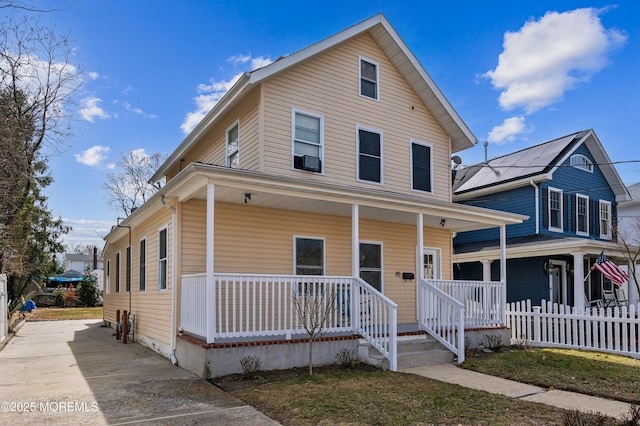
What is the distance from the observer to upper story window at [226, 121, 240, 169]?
1122 cm

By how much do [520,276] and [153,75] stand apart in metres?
14.2

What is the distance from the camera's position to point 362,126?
1191cm

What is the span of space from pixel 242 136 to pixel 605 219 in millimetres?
16409

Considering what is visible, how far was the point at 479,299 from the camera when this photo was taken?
1128 cm

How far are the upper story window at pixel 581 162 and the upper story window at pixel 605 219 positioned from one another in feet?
5.51

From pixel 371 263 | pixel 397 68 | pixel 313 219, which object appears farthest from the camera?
pixel 397 68

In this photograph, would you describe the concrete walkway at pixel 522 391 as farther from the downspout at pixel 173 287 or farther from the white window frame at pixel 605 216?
the white window frame at pixel 605 216

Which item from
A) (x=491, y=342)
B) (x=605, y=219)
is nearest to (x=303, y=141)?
(x=491, y=342)

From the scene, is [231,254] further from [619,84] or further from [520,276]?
[619,84]

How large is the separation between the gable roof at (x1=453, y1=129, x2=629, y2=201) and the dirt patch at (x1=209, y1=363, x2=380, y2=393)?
457 inches

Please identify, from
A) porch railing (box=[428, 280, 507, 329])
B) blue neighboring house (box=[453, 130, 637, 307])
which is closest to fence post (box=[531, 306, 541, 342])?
porch railing (box=[428, 280, 507, 329])

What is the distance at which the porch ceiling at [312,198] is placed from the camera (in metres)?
7.98

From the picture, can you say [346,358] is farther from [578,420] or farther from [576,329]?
[576,329]

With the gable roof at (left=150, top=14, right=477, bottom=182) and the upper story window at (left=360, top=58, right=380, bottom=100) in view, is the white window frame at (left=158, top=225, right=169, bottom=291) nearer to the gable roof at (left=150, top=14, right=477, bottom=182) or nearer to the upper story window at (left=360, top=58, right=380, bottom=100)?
the gable roof at (left=150, top=14, right=477, bottom=182)
